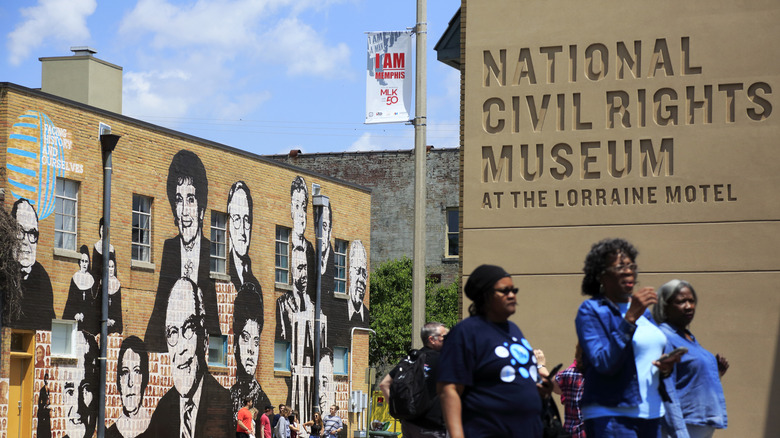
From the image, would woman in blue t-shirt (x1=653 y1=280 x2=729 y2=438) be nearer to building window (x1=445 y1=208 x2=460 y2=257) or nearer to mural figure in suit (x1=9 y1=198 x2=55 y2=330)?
mural figure in suit (x1=9 y1=198 x2=55 y2=330)

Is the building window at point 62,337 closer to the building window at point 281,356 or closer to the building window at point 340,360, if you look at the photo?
the building window at point 281,356

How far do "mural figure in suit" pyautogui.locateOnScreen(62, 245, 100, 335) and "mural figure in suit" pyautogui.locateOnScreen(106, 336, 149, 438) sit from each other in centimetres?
115

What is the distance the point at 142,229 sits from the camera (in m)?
28.1

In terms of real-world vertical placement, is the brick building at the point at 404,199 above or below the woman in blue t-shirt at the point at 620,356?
above

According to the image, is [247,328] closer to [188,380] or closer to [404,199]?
[188,380]

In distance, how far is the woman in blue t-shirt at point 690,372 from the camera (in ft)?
22.6

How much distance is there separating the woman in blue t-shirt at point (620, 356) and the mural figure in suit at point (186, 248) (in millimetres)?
22808

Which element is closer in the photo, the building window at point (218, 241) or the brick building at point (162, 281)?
the brick building at point (162, 281)

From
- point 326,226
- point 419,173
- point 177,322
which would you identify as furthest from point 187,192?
point 419,173

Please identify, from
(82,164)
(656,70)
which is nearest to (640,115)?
(656,70)

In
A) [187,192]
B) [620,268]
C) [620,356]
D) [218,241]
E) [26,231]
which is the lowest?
[620,356]

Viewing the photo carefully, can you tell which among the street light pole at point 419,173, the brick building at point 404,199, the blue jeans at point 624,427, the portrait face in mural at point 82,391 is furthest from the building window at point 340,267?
the blue jeans at point 624,427

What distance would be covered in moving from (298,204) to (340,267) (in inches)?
128

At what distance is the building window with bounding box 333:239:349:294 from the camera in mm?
36719
